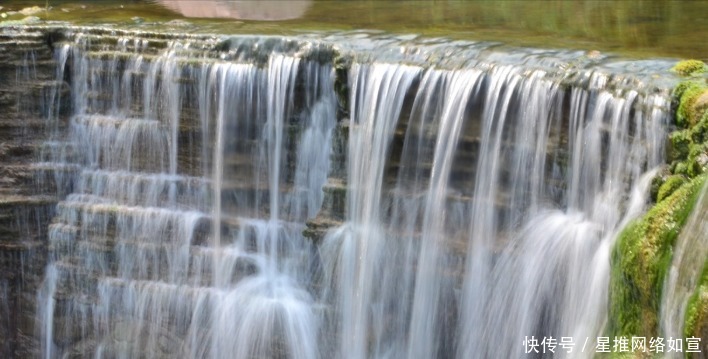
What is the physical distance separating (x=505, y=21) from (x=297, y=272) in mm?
4932

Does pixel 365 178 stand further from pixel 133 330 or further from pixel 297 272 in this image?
pixel 133 330

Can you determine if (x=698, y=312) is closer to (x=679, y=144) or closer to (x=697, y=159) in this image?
(x=697, y=159)

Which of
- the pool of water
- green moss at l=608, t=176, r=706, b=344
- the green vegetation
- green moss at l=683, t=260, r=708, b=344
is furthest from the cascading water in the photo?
green moss at l=683, t=260, r=708, b=344

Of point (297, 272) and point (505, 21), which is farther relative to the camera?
point (505, 21)

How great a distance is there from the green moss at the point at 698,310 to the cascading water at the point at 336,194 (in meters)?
1.69

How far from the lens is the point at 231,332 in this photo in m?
11.4

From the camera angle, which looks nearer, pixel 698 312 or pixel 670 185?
pixel 698 312

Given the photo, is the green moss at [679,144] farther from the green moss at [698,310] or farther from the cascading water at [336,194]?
the green moss at [698,310]

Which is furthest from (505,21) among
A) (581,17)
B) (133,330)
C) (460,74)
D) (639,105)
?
(133,330)

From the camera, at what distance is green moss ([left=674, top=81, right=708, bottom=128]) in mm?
8695

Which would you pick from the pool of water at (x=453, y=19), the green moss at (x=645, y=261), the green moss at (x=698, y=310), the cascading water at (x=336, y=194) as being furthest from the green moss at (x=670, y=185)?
the pool of water at (x=453, y=19)

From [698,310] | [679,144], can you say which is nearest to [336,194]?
[679,144]

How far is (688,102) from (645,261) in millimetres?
Result: 1747

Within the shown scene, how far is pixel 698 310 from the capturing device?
6.92 m
